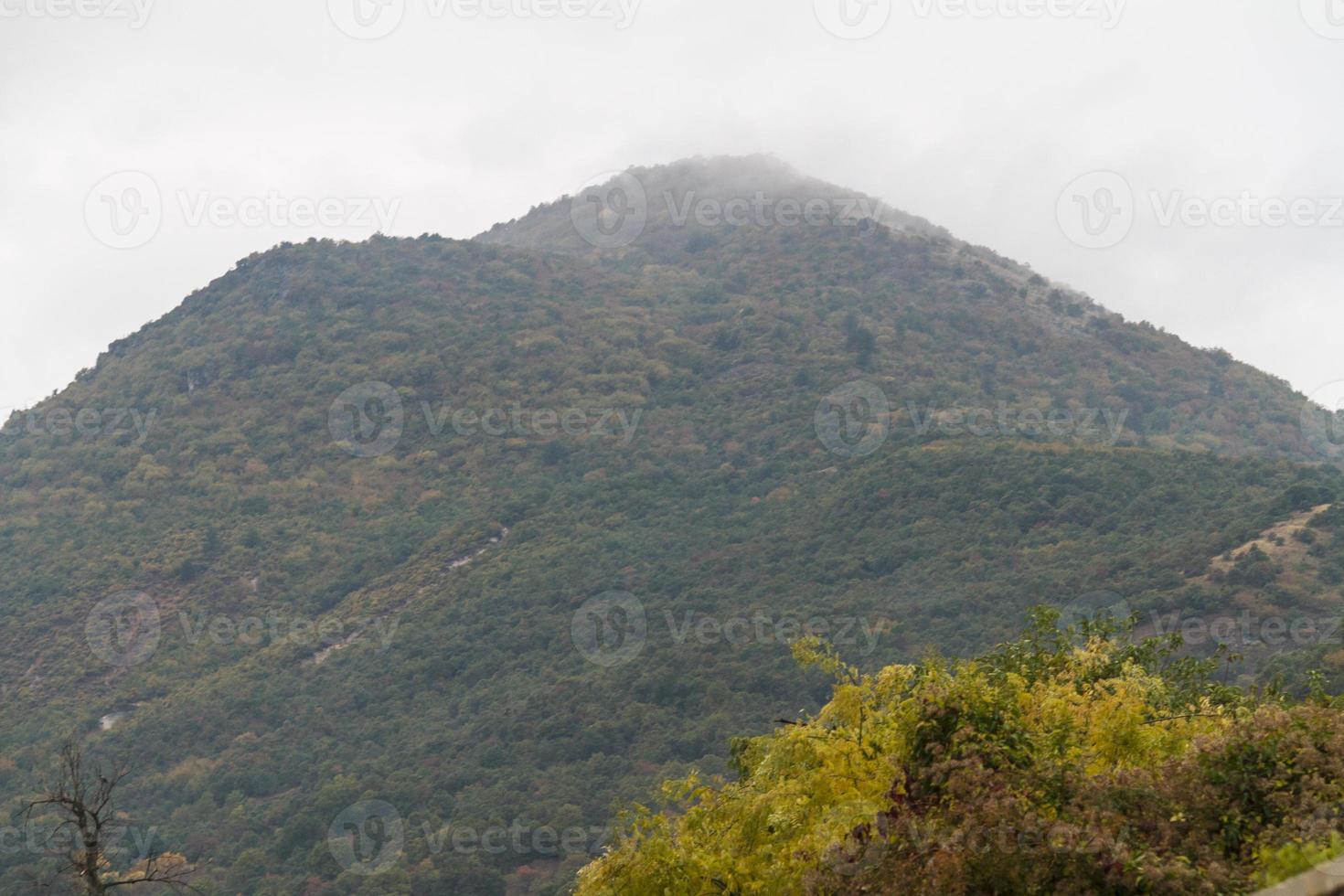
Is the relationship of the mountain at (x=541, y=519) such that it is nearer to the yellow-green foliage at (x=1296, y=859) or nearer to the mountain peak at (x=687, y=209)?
the mountain peak at (x=687, y=209)

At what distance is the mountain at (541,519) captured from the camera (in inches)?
2008

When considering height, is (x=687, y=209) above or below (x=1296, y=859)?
above

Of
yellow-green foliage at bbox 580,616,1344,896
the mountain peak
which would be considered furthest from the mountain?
yellow-green foliage at bbox 580,616,1344,896

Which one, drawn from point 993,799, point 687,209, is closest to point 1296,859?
point 993,799

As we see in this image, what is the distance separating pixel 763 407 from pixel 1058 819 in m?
80.9

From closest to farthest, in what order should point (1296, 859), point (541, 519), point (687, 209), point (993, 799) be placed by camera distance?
point (1296, 859) → point (993, 799) → point (541, 519) → point (687, 209)

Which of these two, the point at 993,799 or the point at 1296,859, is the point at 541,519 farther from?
the point at 1296,859

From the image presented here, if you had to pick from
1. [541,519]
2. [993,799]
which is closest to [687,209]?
[541,519]

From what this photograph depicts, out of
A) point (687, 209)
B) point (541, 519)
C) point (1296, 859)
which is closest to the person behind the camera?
point (1296, 859)

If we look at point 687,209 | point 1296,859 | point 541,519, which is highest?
point 687,209

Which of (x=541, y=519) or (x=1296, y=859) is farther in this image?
(x=541, y=519)

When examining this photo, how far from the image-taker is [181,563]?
74312 mm

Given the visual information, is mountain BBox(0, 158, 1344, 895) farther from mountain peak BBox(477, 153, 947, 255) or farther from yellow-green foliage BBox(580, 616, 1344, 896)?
yellow-green foliage BBox(580, 616, 1344, 896)

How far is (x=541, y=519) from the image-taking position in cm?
7681
